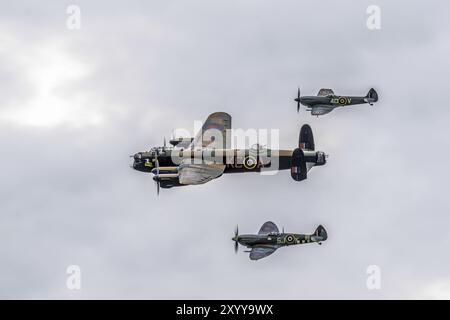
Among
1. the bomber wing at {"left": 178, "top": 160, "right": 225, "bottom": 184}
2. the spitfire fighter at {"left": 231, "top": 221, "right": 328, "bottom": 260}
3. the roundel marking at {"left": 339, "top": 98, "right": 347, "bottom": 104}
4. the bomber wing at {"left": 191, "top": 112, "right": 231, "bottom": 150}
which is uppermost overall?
the roundel marking at {"left": 339, "top": 98, "right": 347, "bottom": 104}

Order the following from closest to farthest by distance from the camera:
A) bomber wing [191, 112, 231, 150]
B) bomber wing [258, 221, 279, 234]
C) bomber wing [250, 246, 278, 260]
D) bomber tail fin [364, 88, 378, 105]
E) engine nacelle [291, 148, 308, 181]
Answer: engine nacelle [291, 148, 308, 181] → bomber wing [250, 246, 278, 260] → bomber wing [258, 221, 279, 234] → bomber wing [191, 112, 231, 150] → bomber tail fin [364, 88, 378, 105]

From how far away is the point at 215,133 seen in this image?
435 feet

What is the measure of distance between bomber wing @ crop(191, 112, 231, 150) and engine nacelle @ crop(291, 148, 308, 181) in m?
12.4

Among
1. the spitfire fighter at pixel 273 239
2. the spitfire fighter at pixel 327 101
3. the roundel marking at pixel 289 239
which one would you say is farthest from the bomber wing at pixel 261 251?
the spitfire fighter at pixel 327 101

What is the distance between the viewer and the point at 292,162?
120 metres

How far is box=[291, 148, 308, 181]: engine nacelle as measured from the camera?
120 meters

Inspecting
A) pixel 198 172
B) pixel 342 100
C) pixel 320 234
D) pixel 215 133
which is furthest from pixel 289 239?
pixel 342 100

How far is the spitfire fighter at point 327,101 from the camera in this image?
135 meters

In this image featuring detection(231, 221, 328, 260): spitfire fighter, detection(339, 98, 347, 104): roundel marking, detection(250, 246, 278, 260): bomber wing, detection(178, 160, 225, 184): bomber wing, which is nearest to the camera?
detection(178, 160, 225, 184): bomber wing

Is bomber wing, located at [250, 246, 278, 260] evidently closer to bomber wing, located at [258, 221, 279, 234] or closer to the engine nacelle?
bomber wing, located at [258, 221, 279, 234]

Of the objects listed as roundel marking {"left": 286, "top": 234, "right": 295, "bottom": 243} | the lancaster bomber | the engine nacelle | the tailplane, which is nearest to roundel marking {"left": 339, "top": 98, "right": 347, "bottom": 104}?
the lancaster bomber

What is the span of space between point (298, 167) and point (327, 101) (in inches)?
757
